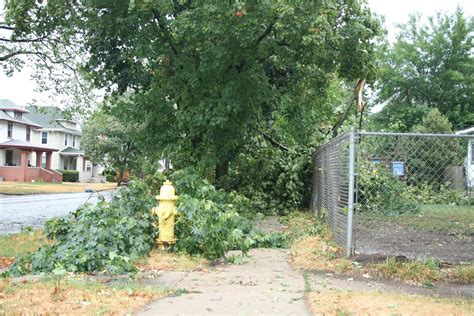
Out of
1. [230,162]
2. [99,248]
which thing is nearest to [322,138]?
[230,162]

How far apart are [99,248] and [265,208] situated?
8772mm

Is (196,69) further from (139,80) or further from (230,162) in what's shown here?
(230,162)

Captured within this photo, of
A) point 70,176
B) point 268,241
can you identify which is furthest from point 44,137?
point 268,241

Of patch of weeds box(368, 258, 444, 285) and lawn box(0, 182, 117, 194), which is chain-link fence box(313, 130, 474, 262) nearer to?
patch of weeds box(368, 258, 444, 285)

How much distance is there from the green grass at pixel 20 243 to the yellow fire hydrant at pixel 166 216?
2.91m

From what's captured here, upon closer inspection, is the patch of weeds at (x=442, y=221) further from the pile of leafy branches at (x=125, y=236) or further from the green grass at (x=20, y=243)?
the green grass at (x=20, y=243)

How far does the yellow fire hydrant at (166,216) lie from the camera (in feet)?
25.0

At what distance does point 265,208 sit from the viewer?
15.1 m

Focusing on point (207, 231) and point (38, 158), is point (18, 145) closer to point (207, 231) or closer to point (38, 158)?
point (38, 158)

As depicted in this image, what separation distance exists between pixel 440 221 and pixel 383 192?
1.50 m

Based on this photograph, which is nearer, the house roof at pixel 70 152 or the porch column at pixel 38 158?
the porch column at pixel 38 158

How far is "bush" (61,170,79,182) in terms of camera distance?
51.5 m

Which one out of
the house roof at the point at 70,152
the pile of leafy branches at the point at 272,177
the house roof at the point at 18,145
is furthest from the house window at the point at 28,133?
the pile of leafy branches at the point at 272,177

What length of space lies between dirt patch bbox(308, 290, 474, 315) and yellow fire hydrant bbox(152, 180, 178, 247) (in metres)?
3.03
